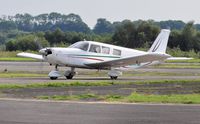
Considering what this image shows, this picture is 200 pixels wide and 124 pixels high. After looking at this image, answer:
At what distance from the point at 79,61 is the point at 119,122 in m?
22.2

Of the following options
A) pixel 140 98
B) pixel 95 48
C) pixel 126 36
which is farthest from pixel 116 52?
pixel 126 36

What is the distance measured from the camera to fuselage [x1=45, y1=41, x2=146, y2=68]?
35250mm

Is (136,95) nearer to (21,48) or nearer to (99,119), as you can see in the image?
(99,119)

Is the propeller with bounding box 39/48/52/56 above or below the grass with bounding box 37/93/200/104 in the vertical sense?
above

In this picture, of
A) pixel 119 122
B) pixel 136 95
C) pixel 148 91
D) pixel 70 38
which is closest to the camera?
pixel 119 122

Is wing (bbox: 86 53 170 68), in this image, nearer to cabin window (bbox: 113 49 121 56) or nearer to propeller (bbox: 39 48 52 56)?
cabin window (bbox: 113 49 121 56)

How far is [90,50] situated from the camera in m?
36.2

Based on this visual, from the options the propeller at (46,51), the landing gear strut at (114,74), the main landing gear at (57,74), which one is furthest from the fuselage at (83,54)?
the landing gear strut at (114,74)

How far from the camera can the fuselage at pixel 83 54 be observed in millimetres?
35250

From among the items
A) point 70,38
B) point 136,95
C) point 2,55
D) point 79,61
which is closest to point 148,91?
point 136,95

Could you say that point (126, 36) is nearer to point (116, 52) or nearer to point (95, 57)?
point (116, 52)

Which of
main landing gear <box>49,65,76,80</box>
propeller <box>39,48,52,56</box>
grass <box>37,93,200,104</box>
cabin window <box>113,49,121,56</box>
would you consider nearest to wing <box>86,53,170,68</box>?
cabin window <box>113,49,121,56</box>

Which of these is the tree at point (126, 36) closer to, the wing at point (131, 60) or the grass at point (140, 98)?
the wing at point (131, 60)

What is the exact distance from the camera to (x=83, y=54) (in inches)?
1417
